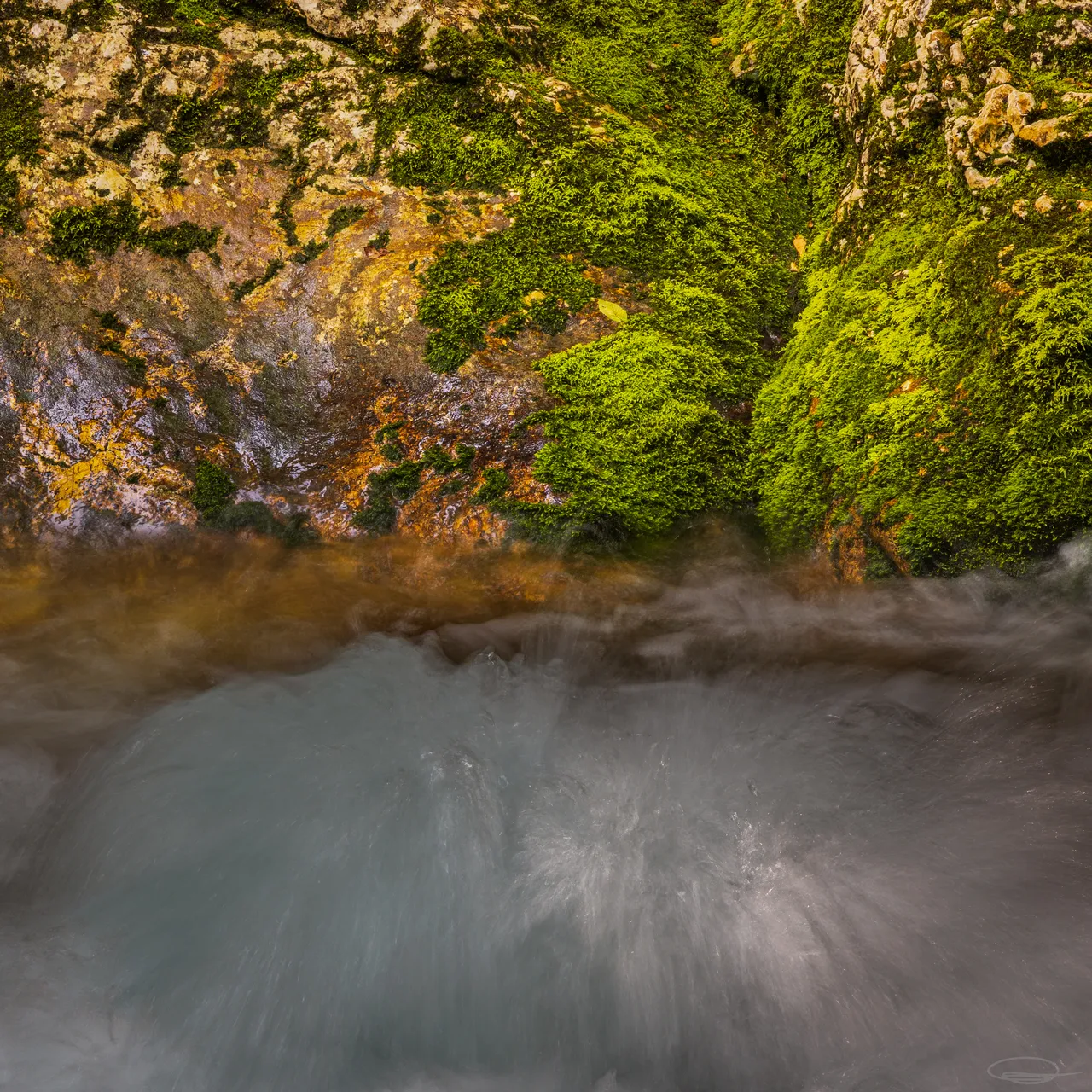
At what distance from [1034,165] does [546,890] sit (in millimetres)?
4291

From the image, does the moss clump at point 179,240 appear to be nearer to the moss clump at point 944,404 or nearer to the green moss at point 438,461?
the green moss at point 438,461

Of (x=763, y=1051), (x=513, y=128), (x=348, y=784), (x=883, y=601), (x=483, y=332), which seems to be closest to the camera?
(x=763, y=1051)

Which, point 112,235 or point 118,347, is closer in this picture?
point 118,347

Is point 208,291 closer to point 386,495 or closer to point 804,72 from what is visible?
point 386,495

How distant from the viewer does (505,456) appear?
4559mm

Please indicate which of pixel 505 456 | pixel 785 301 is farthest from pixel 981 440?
pixel 505 456

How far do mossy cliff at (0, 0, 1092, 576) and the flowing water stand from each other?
1.95ft

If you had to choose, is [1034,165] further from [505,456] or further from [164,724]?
[164,724]

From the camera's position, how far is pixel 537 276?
5.13 m
